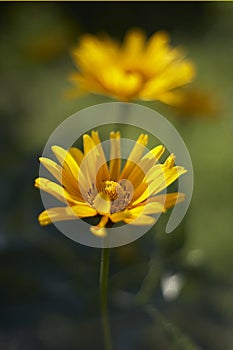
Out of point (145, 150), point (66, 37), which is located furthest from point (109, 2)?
point (145, 150)

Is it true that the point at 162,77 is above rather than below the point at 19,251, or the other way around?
above

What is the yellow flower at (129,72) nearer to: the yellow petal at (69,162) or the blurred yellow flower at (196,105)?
the blurred yellow flower at (196,105)

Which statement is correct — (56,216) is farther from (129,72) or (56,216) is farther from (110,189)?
(129,72)

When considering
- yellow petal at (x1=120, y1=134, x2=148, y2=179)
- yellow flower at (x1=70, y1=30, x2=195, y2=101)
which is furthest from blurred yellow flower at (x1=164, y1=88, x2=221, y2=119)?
yellow petal at (x1=120, y1=134, x2=148, y2=179)

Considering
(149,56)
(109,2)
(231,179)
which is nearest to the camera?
(149,56)

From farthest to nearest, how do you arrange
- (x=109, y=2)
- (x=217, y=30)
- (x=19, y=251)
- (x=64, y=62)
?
(x=109, y=2) → (x=217, y=30) → (x=64, y=62) → (x=19, y=251)

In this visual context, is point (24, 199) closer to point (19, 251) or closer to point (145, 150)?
point (19, 251)

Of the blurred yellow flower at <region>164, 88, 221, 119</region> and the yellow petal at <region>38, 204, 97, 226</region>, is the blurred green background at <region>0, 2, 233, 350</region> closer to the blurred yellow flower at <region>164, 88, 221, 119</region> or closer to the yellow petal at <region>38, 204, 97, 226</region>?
the blurred yellow flower at <region>164, 88, 221, 119</region>
